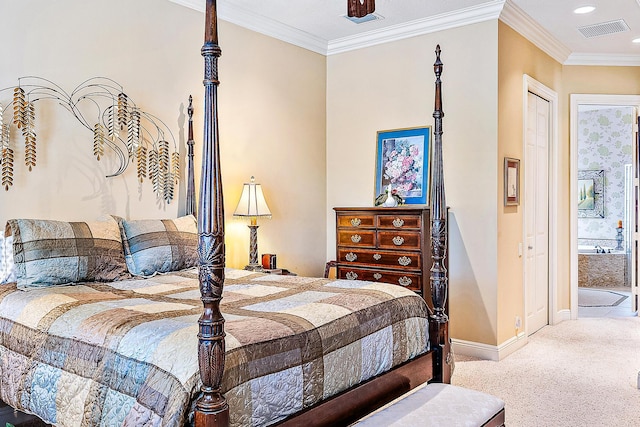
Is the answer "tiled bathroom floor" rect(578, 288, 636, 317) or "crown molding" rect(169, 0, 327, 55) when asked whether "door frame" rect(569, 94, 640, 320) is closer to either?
"tiled bathroom floor" rect(578, 288, 636, 317)

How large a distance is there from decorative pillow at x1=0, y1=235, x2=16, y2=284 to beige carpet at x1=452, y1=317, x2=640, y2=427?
2.77 meters

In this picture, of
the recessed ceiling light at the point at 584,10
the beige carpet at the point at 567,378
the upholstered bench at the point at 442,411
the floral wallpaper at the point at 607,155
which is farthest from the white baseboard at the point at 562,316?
the upholstered bench at the point at 442,411

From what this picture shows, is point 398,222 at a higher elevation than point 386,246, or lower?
higher

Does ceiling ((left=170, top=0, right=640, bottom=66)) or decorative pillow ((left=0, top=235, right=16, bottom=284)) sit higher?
ceiling ((left=170, top=0, right=640, bottom=66))

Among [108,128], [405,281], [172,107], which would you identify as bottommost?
[405,281]

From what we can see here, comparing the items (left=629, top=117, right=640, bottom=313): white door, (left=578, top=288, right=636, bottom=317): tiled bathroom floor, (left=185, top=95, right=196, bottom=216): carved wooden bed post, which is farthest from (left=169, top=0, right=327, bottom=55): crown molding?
(left=578, top=288, right=636, bottom=317): tiled bathroom floor

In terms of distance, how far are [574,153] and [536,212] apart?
1.01 m

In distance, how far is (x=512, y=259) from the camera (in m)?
4.34

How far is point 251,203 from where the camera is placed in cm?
406

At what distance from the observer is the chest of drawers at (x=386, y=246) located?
4.00 meters

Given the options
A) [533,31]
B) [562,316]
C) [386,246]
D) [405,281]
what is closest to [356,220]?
[386,246]

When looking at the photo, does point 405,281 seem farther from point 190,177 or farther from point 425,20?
point 425,20

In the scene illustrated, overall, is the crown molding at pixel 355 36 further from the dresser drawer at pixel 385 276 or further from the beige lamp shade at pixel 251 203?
the dresser drawer at pixel 385 276

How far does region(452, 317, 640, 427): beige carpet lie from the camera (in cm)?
302
